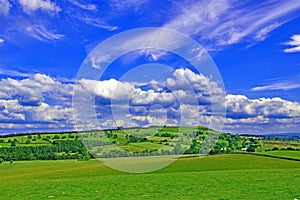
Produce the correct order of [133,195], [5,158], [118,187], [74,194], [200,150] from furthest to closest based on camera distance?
[5,158] < [200,150] < [118,187] < [74,194] < [133,195]

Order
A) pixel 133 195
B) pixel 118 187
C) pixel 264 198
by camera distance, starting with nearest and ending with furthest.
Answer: pixel 264 198 → pixel 133 195 → pixel 118 187

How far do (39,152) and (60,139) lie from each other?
2619 centimetres

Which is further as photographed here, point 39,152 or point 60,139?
point 60,139

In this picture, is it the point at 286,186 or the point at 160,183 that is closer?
the point at 286,186

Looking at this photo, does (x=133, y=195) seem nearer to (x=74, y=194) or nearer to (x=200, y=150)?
(x=74, y=194)

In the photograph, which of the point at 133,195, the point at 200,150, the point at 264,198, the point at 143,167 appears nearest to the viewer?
the point at 264,198

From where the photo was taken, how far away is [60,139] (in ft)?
504

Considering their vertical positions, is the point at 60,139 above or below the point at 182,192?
above

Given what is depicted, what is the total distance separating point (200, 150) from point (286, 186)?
52955 millimetres

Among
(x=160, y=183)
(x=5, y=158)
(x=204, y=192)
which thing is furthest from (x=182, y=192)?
(x=5, y=158)

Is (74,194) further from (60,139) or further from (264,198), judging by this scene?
(60,139)

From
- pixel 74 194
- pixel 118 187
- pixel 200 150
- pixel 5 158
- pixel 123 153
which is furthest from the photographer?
pixel 5 158

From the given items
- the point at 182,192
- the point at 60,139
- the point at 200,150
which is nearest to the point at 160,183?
the point at 182,192

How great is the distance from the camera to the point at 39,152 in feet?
418
